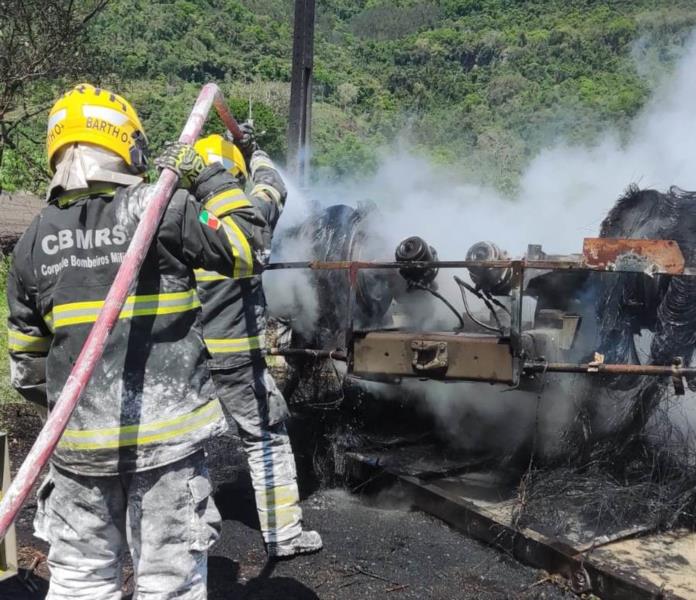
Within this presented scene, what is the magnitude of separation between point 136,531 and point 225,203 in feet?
3.37

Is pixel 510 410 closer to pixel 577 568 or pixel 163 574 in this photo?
pixel 577 568

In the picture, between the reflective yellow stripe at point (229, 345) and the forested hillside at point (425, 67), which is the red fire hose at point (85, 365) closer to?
the reflective yellow stripe at point (229, 345)

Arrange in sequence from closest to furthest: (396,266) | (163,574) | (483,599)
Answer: (163,574), (483,599), (396,266)

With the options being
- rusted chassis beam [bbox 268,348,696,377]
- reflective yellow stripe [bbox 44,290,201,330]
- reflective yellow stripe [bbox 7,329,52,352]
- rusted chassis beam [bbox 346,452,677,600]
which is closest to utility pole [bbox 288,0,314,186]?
rusted chassis beam [bbox 346,452,677,600]

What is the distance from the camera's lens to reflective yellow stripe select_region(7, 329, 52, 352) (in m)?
2.31

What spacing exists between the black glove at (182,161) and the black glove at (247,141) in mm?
1441

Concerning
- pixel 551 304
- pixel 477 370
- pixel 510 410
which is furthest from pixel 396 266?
pixel 510 410

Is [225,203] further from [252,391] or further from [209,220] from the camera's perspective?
[252,391]

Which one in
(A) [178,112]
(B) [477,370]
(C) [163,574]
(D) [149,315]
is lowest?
(C) [163,574]

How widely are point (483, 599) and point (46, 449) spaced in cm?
208

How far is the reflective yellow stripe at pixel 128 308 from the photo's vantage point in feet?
6.76

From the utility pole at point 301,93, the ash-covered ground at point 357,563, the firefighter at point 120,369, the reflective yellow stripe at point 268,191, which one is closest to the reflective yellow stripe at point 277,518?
the ash-covered ground at point 357,563

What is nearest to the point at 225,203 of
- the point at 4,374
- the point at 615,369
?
the point at 615,369

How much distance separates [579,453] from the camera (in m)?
4.21
